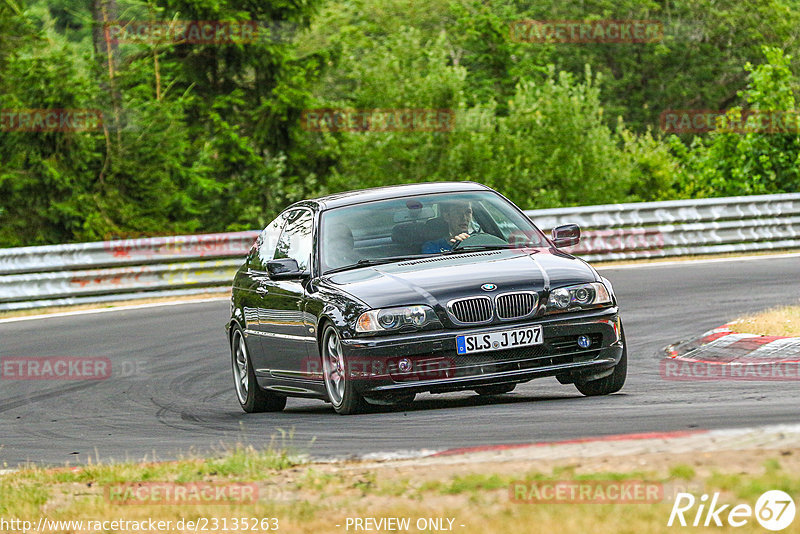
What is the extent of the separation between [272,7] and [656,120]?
105 ft

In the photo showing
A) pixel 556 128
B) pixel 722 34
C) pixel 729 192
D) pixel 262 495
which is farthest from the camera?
pixel 722 34

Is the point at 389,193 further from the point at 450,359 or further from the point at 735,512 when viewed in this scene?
the point at 735,512

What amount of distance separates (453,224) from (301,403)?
254 cm

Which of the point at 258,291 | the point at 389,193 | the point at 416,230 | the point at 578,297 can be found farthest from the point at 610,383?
the point at 258,291

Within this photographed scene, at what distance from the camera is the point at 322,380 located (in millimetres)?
9453

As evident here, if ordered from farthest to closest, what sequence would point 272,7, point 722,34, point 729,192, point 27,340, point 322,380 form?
point 722,34 < point 272,7 < point 729,192 < point 27,340 < point 322,380

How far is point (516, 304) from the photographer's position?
8.76m

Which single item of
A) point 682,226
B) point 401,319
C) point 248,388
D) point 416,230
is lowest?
point 682,226

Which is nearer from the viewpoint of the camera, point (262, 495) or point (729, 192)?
point (262, 495)

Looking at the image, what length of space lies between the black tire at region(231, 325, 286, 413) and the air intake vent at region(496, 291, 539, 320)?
2.62 metres

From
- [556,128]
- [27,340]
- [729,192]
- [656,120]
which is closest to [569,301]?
[27,340]

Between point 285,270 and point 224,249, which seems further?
point 224,249

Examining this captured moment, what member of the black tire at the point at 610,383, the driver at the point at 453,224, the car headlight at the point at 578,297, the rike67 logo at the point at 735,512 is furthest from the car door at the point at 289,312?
the rike67 logo at the point at 735,512

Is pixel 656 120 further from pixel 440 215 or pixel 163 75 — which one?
pixel 440 215
